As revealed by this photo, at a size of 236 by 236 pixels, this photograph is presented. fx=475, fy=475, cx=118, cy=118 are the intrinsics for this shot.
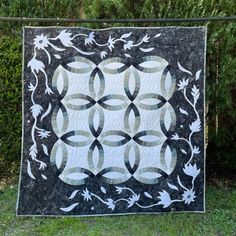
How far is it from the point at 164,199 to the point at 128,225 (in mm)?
359

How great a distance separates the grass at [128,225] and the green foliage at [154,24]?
80cm

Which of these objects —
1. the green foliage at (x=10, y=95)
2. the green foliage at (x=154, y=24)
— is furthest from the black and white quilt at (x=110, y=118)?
the green foliage at (x=10, y=95)

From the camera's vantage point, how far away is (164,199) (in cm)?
376

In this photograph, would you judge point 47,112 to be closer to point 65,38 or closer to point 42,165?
point 42,165

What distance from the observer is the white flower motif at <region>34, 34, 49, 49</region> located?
145 inches

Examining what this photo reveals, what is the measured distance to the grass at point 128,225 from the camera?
3564 millimetres

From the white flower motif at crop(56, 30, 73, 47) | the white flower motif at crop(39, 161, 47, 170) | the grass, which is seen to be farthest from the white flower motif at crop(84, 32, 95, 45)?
the grass

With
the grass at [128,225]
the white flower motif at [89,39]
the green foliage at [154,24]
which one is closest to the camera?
the grass at [128,225]

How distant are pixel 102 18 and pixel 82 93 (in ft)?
2.62

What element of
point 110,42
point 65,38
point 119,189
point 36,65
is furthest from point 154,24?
point 119,189

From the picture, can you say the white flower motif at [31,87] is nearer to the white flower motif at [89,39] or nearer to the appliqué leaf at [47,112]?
the appliqué leaf at [47,112]

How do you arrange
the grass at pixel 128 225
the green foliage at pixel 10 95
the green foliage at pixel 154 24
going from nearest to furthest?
1. the grass at pixel 128 225
2. the green foliage at pixel 154 24
3. the green foliage at pixel 10 95

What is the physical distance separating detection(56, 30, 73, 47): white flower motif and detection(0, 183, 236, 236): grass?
1.36m

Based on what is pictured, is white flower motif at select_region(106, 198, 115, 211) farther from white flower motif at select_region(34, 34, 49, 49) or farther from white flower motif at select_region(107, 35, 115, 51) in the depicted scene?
white flower motif at select_region(34, 34, 49, 49)
